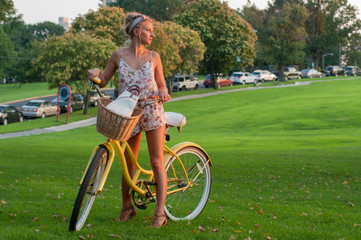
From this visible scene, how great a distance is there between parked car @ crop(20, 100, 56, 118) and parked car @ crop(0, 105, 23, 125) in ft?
5.60

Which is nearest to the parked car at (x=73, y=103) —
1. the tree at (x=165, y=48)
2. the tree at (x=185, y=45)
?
the tree at (x=165, y=48)

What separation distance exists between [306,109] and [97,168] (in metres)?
30.8

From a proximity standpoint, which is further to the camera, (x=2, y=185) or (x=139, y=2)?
(x=139, y=2)

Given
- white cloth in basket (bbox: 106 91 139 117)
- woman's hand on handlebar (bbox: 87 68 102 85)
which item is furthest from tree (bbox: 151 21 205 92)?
white cloth in basket (bbox: 106 91 139 117)

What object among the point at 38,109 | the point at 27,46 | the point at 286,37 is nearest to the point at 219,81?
the point at 286,37

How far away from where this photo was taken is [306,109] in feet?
109

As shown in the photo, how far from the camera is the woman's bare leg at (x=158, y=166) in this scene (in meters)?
4.45

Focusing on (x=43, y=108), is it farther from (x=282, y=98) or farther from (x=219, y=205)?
(x=219, y=205)

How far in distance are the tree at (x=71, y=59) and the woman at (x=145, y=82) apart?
3214 cm

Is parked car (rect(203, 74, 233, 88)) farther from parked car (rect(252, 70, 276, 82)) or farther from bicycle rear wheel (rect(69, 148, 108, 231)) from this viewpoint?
bicycle rear wheel (rect(69, 148, 108, 231))

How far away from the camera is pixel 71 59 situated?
36438 mm

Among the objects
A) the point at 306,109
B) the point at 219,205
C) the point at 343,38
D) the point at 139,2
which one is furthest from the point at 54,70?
the point at 343,38

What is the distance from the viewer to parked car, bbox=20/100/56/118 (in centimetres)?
3859

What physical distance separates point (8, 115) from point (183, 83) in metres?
25.7
